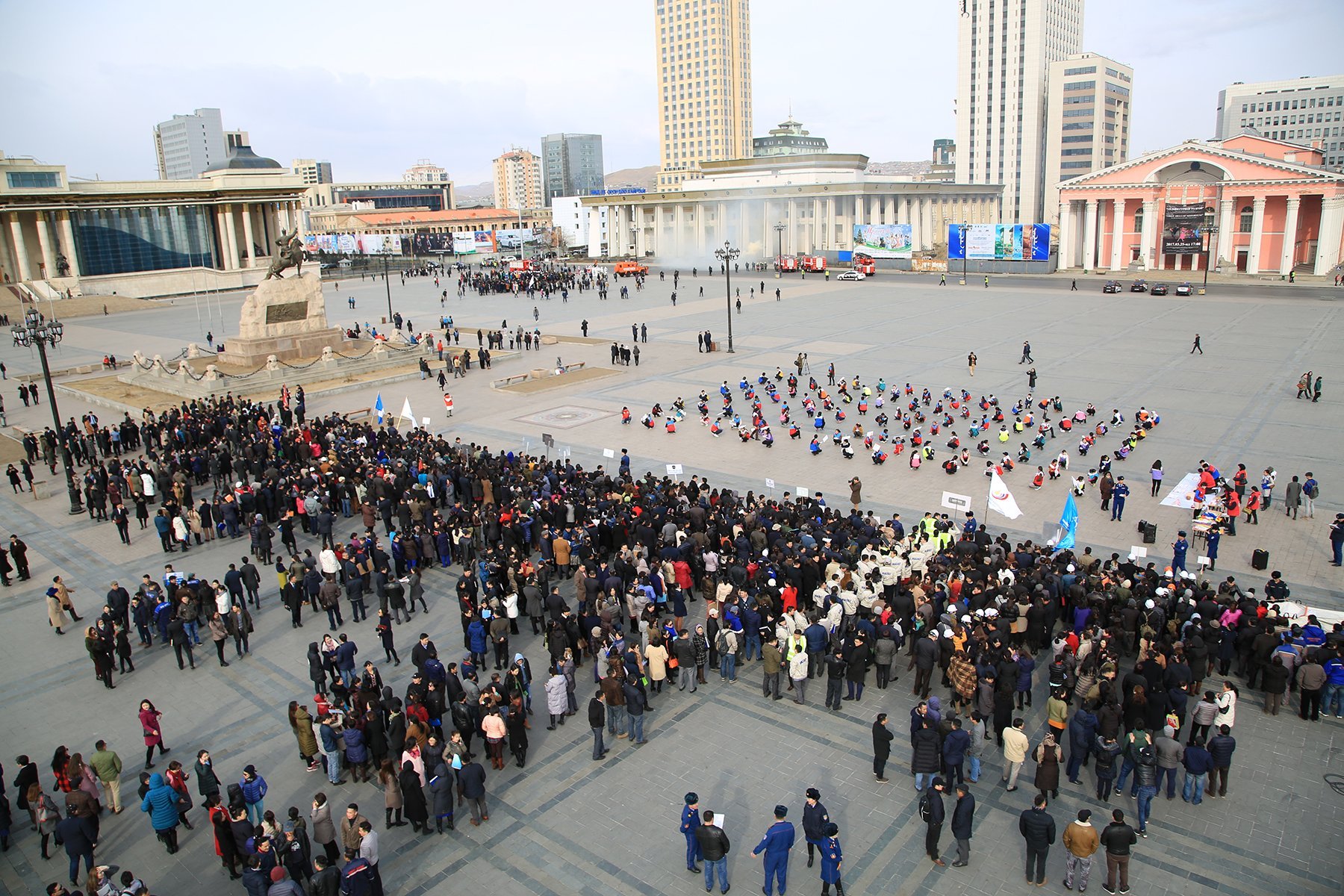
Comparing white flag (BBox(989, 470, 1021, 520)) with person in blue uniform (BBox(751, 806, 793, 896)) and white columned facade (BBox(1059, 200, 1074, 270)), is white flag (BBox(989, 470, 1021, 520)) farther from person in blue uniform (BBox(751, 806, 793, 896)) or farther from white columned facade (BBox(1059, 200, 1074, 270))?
white columned facade (BBox(1059, 200, 1074, 270))

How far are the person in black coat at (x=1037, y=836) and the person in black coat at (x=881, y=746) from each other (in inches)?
71.3

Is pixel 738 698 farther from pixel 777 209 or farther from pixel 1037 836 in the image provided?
pixel 777 209

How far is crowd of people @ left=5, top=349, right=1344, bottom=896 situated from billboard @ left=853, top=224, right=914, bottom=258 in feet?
226

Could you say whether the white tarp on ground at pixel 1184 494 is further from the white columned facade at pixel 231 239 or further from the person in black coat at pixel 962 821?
the white columned facade at pixel 231 239

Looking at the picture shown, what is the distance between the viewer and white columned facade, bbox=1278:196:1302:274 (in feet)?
Answer: 226

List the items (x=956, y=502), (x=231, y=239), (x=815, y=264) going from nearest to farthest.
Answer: (x=956, y=502) < (x=815, y=264) < (x=231, y=239)

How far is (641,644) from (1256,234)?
253ft

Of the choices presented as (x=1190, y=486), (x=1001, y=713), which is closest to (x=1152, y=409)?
(x=1190, y=486)

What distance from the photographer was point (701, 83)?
15550 cm

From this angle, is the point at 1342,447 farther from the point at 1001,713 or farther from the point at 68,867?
the point at 68,867

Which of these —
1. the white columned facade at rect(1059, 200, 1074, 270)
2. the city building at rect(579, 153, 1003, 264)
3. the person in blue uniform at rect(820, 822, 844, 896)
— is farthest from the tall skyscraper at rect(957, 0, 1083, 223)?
the person in blue uniform at rect(820, 822, 844, 896)

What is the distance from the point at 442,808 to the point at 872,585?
7.33 m

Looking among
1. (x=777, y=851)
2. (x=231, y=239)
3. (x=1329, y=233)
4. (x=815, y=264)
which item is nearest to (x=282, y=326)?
(x=777, y=851)

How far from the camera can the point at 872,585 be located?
1431cm
